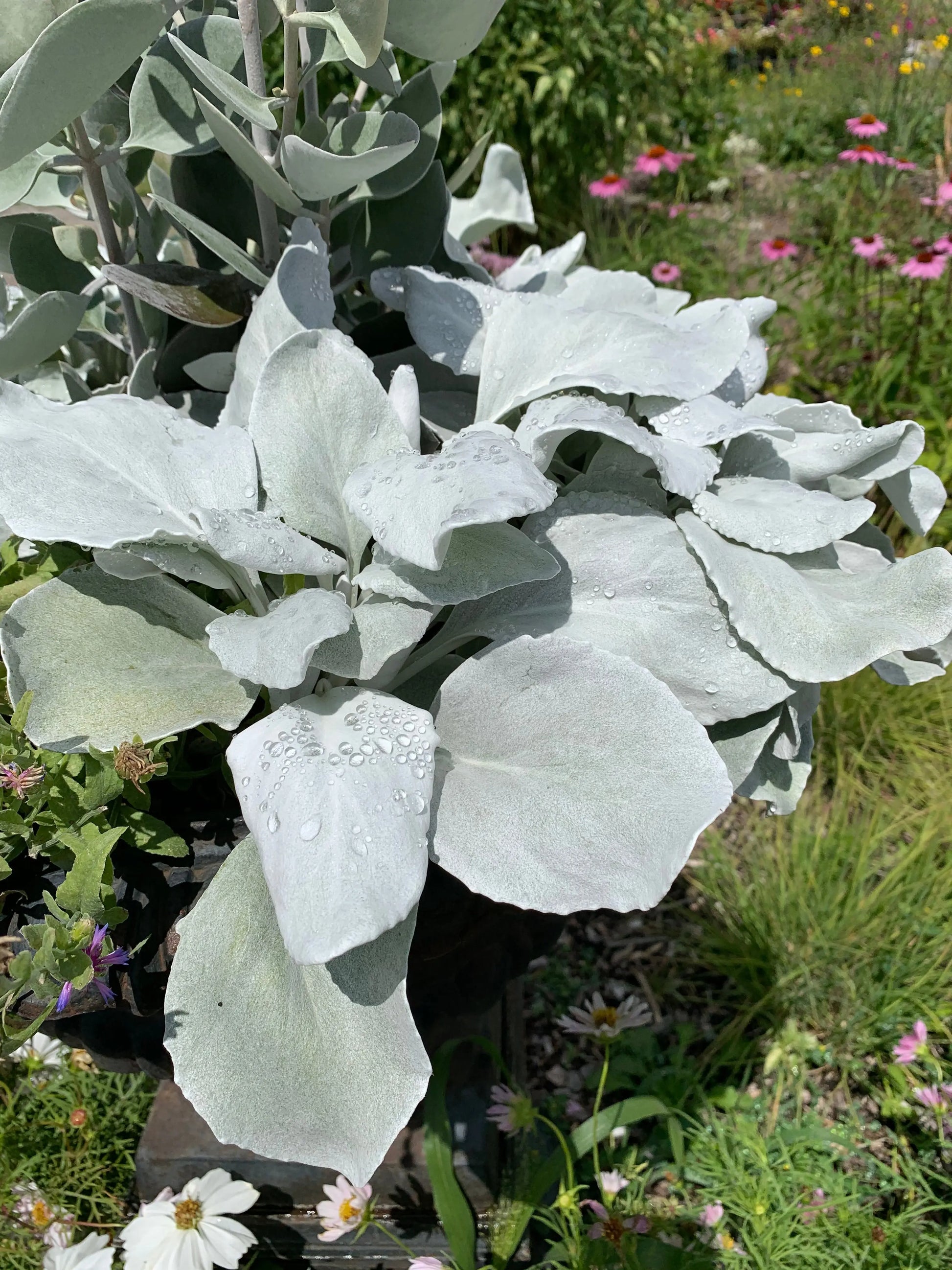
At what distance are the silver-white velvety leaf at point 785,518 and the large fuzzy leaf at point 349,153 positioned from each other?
0.30 meters

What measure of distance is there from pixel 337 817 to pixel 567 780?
0.13 metres

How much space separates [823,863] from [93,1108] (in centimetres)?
111

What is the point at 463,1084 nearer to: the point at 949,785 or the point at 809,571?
the point at 809,571

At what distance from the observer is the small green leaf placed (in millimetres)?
571

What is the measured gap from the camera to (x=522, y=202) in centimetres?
101

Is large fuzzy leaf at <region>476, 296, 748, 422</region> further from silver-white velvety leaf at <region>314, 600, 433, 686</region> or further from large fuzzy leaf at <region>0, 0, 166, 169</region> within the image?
large fuzzy leaf at <region>0, 0, 166, 169</region>

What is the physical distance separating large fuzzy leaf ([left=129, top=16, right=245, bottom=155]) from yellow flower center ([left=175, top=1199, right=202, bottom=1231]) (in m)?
0.90

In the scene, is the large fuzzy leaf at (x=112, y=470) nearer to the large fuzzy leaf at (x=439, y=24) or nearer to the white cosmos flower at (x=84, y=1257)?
the large fuzzy leaf at (x=439, y=24)

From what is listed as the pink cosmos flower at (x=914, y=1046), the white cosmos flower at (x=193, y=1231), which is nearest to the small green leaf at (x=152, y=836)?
the white cosmos flower at (x=193, y=1231)

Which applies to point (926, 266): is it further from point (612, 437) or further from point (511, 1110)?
point (511, 1110)

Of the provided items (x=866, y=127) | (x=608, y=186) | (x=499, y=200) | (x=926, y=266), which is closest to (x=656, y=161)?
(x=608, y=186)

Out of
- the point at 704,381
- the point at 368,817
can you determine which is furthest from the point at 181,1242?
the point at 704,381

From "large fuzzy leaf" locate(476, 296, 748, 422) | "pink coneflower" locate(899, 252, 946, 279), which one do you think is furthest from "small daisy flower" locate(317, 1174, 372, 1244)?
"pink coneflower" locate(899, 252, 946, 279)

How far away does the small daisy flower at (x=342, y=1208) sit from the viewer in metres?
0.91
